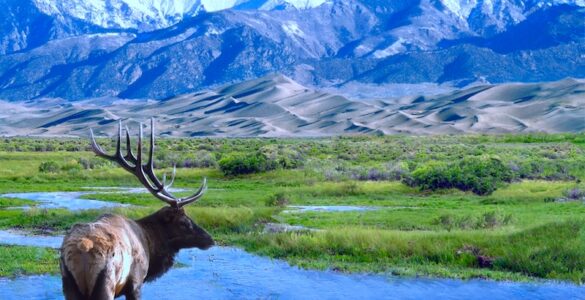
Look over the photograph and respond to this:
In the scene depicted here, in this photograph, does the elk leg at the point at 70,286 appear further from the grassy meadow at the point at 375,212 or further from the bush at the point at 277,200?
the bush at the point at 277,200

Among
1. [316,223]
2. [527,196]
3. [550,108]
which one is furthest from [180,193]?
[550,108]

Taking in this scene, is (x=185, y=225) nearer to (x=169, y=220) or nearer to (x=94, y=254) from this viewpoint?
(x=169, y=220)

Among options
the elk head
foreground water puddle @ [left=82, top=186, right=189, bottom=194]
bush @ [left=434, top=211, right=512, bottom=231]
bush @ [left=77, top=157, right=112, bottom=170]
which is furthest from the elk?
bush @ [left=77, top=157, right=112, bottom=170]

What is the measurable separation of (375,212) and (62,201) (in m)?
14.1

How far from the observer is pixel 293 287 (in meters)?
19.2

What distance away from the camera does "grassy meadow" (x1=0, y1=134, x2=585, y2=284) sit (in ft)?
69.1

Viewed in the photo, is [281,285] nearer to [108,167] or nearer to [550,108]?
[108,167]

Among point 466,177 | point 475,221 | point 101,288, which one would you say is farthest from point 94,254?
point 466,177

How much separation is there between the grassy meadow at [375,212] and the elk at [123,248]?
252 inches

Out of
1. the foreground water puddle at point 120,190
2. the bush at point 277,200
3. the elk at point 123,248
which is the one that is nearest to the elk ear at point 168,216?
the elk at point 123,248

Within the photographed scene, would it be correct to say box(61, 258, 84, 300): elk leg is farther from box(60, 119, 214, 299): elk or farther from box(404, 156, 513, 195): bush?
box(404, 156, 513, 195): bush

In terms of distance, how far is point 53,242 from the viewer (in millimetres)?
24891

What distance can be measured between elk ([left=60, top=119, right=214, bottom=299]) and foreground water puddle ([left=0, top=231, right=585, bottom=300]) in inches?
138

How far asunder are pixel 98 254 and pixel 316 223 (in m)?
17.2
